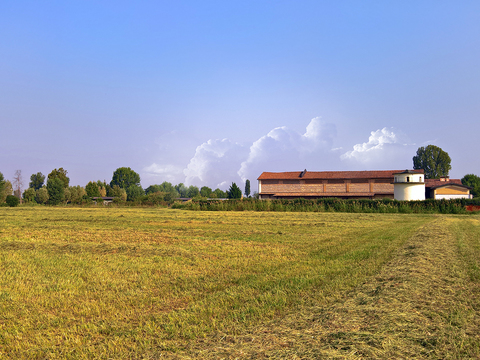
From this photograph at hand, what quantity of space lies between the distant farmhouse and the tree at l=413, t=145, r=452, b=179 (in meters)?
23.7

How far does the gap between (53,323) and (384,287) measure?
563cm

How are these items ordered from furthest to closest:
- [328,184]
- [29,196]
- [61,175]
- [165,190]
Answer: [165,190] < [61,175] < [29,196] < [328,184]

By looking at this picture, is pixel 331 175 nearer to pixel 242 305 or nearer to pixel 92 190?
pixel 242 305

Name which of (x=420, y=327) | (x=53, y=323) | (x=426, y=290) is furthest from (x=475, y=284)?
(x=53, y=323)

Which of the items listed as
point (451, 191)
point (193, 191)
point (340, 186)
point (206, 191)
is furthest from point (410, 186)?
point (193, 191)

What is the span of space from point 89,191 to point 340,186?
89724 millimetres

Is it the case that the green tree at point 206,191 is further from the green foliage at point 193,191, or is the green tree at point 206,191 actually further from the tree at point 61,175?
the tree at point 61,175

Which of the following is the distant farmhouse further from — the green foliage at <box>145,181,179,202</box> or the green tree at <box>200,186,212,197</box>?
the green tree at <box>200,186,212,197</box>

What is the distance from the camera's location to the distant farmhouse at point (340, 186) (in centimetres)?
6831

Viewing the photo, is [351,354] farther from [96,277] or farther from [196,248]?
[196,248]

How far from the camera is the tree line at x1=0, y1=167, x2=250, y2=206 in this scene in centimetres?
8344

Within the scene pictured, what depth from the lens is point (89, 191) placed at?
120250 mm

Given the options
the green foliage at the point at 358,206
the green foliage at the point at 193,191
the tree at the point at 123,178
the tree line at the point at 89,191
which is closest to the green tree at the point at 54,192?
the tree line at the point at 89,191

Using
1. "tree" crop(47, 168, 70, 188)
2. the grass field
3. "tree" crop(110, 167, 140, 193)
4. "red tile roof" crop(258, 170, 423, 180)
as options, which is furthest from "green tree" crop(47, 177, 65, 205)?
the grass field
